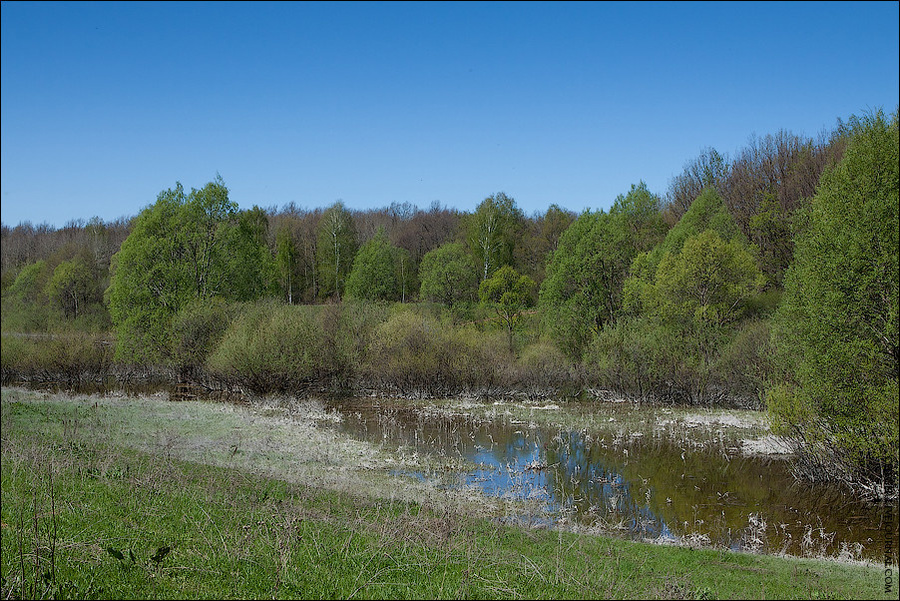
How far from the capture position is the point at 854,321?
1401 cm

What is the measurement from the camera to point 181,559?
7637 mm

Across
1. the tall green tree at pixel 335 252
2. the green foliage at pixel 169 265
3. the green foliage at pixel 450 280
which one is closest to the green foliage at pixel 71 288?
the green foliage at pixel 169 265

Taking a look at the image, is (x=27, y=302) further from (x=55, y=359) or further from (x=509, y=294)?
(x=509, y=294)

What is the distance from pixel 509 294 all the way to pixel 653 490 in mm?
25317

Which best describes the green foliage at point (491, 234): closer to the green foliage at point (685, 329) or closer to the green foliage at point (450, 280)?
the green foliage at point (450, 280)

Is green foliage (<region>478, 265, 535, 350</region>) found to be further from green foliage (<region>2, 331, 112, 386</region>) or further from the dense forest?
green foliage (<region>2, 331, 112, 386</region>)

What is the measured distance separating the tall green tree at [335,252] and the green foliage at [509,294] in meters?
21.7

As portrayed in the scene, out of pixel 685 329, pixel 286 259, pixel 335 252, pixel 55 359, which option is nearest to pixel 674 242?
pixel 685 329

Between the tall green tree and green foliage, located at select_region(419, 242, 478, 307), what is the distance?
15791 mm

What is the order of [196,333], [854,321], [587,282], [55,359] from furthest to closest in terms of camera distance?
[587,282]
[55,359]
[196,333]
[854,321]

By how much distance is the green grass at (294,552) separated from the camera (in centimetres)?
707

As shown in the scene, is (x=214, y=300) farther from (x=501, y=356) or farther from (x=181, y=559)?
(x=181, y=559)

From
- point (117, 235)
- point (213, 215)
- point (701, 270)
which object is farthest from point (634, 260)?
point (117, 235)

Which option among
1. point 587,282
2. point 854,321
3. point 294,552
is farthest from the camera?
point 587,282
